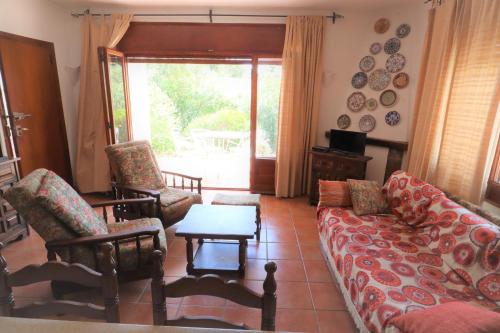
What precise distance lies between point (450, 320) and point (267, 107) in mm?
3251

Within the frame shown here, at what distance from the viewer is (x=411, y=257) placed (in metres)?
1.85

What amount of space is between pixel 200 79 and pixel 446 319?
483 cm

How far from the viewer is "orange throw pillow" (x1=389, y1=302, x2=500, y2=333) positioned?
1043mm

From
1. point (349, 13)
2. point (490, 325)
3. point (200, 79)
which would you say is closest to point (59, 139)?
point (200, 79)

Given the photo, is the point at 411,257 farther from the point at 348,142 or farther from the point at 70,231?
the point at 70,231

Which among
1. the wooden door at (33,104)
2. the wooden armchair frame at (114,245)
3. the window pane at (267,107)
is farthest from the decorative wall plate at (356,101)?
the wooden door at (33,104)

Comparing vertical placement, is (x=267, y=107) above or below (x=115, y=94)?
Result: below

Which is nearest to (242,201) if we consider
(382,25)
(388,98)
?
(388,98)

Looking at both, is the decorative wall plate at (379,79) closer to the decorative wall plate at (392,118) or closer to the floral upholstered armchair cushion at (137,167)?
the decorative wall plate at (392,118)

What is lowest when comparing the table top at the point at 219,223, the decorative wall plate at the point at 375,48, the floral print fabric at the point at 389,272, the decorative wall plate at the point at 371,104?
the floral print fabric at the point at 389,272

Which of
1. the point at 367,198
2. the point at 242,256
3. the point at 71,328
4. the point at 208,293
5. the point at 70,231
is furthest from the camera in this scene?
the point at 367,198

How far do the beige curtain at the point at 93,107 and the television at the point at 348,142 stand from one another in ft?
10.00

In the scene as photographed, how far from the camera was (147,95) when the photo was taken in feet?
16.6

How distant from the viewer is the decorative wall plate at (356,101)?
3.73m
